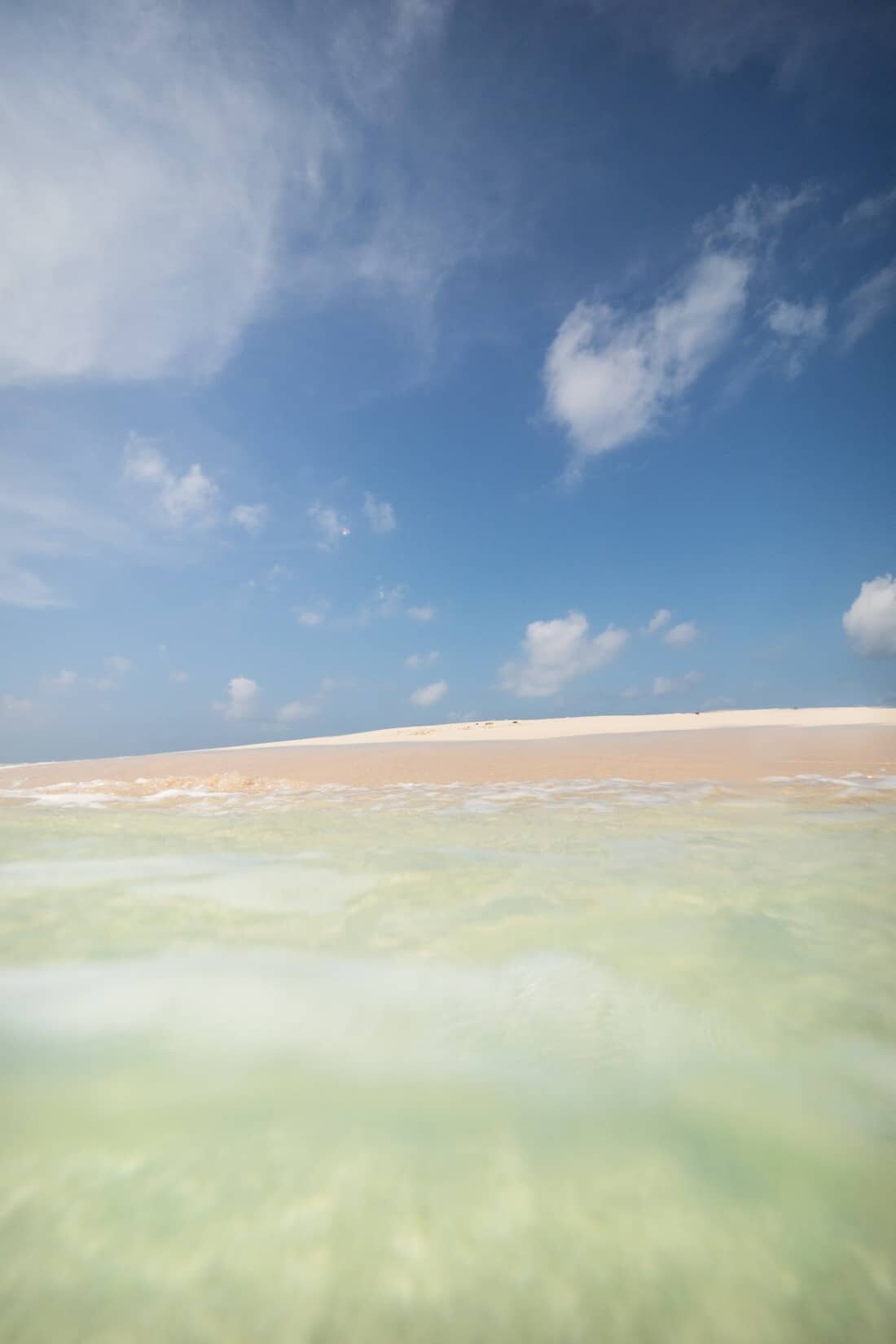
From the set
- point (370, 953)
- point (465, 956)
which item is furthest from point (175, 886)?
point (465, 956)

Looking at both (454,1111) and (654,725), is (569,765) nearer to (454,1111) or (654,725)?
(454,1111)

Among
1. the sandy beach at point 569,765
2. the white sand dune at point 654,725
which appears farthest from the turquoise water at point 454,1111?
the white sand dune at point 654,725

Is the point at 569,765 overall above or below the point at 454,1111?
above

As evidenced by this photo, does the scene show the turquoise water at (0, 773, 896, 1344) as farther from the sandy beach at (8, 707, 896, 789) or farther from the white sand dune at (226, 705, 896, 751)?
the white sand dune at (226, 705, 896, 751)

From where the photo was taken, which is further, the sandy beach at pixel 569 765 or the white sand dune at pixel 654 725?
the white sand dune at pixel 654 725

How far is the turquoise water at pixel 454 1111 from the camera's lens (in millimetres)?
912

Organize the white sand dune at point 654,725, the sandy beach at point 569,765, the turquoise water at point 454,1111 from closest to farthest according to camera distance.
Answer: the turquoise water at point 454,1111 → the sandy beach at point 569,765 → the white sand dune at point 654,725

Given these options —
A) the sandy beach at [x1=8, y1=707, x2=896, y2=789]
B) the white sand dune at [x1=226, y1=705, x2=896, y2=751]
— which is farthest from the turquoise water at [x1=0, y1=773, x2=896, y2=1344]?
the white sand dune at [x1=226, y1=705, x2=896, y2=751]

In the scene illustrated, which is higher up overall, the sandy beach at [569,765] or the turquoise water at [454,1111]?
the sandy beach at [569,765]

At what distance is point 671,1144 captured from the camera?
122 centimetres

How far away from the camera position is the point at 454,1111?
133 cm

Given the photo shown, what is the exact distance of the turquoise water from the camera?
91 centimetres

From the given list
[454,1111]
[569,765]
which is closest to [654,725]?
[569,765]

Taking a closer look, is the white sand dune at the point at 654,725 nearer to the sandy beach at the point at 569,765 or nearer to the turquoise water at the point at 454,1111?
the sandy beach at the point at 569,765
